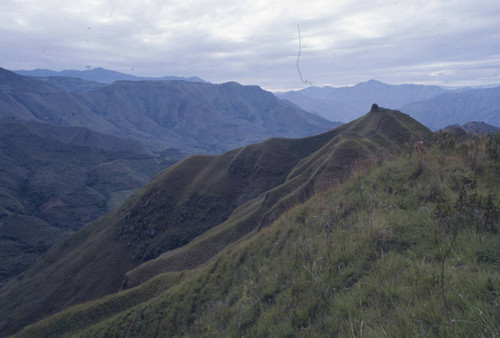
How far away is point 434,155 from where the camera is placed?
340 inches

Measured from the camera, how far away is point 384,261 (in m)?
5.06

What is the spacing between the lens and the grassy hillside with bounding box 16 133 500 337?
366cm

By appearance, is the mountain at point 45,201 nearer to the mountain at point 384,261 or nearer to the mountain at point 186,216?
the mountain at point 186,216

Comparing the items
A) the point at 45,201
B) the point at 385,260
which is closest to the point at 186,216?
the point at 385,260

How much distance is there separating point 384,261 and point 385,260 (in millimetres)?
39

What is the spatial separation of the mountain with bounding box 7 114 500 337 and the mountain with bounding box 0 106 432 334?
24.5 m

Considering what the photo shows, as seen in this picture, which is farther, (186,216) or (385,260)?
(186,216)

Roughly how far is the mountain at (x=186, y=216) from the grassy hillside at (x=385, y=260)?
24.5 meters

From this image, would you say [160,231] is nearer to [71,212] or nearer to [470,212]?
[470,212]

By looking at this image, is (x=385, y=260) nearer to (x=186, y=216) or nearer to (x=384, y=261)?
(x=384, y=261)

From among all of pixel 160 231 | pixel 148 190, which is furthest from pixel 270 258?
pixel 148 190

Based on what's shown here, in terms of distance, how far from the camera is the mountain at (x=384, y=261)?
366cm

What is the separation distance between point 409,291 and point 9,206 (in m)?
186

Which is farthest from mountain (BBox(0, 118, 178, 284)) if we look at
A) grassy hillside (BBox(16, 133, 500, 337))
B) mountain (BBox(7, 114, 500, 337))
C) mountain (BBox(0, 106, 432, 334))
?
mountain (BBox(7, 114, 500, 337))
